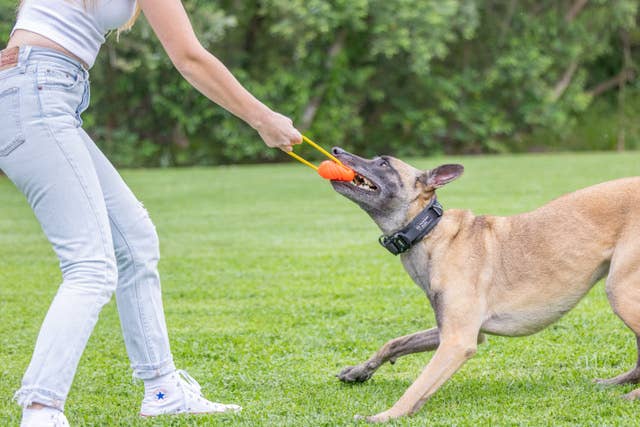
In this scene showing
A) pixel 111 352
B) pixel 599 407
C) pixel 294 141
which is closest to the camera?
pixel 294 141

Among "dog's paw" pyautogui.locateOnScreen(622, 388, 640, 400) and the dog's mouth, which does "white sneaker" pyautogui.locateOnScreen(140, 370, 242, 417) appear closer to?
the dog's mouth

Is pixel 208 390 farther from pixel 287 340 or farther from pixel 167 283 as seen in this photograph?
pixel 167 283

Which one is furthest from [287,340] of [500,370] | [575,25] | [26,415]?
[575,25]

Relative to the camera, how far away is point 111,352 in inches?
233

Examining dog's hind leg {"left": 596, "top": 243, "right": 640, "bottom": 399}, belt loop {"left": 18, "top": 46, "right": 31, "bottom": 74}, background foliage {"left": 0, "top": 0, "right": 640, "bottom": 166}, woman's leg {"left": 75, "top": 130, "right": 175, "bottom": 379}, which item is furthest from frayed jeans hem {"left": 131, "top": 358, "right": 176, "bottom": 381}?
background foliage {"left": 0, "top": 0, "right": 640, "bottom": 166}

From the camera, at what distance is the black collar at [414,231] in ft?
15.5

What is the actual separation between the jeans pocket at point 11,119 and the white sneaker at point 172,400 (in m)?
1.32

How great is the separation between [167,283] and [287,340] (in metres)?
2.60

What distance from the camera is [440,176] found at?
15.9ft

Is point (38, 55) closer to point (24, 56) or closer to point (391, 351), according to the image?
point (24, 56)

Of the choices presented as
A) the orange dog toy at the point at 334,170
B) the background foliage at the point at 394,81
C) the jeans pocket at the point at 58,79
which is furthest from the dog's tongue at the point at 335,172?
the background foliage at the point at 394,81

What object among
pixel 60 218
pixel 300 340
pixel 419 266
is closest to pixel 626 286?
pixel 419 266

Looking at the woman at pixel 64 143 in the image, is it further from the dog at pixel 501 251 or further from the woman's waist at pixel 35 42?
the dog at pixel 501 251

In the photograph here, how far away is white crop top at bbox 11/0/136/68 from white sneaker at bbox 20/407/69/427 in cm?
134
